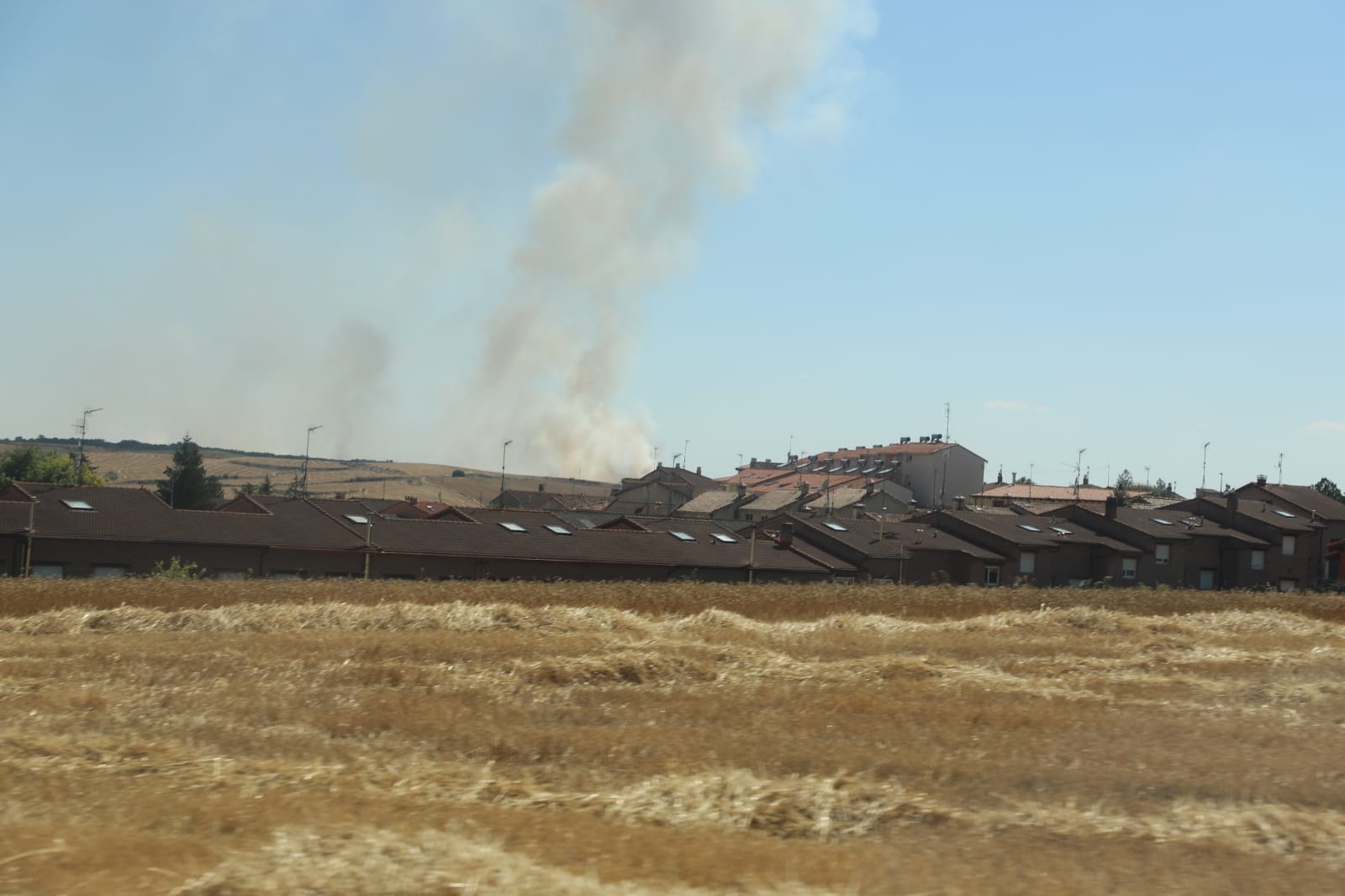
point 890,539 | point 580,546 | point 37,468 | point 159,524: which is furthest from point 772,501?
point 37,468

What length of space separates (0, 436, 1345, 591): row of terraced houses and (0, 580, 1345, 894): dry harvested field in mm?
17630

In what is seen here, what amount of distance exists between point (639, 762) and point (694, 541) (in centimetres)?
4382

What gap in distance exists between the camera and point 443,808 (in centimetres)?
1149

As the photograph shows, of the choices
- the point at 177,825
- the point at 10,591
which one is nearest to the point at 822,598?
the point at 10,591

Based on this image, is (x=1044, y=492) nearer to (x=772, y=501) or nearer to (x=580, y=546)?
(x=772, y=501)

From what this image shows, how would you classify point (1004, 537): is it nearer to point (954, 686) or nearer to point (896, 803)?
point (954, 686)

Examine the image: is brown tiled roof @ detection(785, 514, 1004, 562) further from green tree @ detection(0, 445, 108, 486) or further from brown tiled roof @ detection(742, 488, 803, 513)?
green tree @ detection(0, 445, 108, 486)

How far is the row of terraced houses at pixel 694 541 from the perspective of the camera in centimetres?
4616

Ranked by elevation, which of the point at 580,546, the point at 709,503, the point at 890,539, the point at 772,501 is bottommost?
the point at 580,546

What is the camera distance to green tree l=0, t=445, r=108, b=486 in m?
109

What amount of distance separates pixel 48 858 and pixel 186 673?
11.3 m

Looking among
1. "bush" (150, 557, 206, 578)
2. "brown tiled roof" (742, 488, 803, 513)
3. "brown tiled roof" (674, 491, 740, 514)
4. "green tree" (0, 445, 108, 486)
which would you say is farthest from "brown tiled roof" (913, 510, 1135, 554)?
"green tree" (0, 445, 108, 486)

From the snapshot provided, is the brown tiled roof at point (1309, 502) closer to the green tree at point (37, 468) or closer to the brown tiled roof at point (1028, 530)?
the brown tiled roof at point (1028, 530)

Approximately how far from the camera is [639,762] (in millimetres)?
13867
